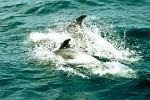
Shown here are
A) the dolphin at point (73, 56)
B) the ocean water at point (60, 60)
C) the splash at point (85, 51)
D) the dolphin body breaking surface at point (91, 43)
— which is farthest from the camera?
the dolphin body breaking surface at point (91, 43)

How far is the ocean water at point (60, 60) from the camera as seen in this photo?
11.2 m

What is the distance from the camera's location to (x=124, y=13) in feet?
62.7

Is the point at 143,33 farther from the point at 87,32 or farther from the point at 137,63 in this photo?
the point at 137,63

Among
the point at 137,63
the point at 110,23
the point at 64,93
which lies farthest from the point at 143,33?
the point at 64,93

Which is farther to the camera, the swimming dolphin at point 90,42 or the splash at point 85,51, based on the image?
the swimming dolphin at point 90,42

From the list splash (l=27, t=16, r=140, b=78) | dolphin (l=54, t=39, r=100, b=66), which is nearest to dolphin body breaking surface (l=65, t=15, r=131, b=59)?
splash (l=27, t=16, r=140, b=78)

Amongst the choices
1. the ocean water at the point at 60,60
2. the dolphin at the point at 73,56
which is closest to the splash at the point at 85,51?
the ocean water at the point at 60,60

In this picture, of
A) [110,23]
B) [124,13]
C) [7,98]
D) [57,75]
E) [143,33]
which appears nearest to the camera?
[7,98]

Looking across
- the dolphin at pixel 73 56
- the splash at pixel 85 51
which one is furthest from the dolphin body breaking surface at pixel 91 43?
the dolphin at pixel 73 56

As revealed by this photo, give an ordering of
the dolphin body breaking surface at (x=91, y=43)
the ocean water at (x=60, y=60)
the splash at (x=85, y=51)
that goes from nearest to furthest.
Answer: the ocean water at (x=60, y=60), the splash at (x=85, y=51), the dolphin body breaking surface at (x=91, y=43)

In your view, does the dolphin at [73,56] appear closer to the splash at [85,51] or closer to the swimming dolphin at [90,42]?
the splash at [85,51]

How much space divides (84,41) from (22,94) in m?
4.85

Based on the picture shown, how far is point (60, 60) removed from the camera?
13219 millimetres

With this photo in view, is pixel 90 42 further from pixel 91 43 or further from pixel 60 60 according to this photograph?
pixel 60 60
